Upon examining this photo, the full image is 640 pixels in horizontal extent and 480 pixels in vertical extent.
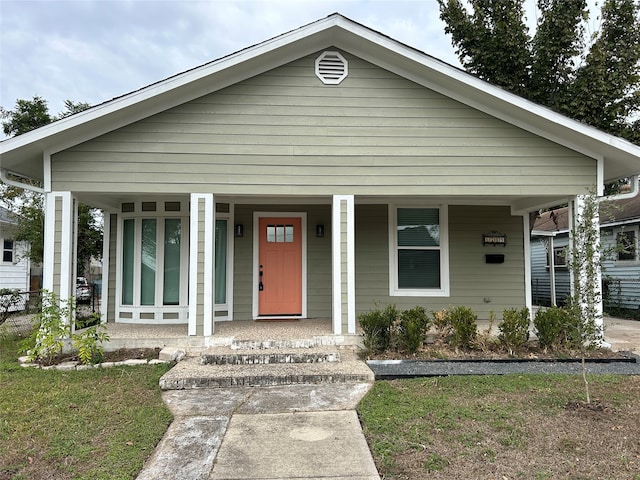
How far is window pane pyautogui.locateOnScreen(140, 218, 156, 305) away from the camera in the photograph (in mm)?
7586

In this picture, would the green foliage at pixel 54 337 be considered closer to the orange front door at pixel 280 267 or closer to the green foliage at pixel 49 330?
the green foliage at pixel 49 330

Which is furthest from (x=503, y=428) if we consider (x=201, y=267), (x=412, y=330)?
(x=201, y=267)

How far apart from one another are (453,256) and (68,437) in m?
6.92

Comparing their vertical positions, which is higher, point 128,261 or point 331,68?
point 331,68

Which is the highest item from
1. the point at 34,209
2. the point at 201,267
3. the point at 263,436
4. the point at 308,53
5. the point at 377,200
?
the point at 308,53

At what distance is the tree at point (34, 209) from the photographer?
12969 millimetres

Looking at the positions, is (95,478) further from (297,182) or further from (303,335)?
(297,182)

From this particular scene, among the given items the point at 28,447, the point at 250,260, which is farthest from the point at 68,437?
the point at 250,260

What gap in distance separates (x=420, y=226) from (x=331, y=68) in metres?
3.56

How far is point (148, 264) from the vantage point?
762 cm

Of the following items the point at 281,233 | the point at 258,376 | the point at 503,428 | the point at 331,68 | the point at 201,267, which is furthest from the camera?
the point at 281,233

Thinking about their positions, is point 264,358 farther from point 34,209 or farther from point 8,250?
point 8,250

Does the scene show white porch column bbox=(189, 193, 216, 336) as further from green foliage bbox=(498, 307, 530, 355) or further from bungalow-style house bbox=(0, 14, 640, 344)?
green foliage bbox=(498, 307, 530, 355)

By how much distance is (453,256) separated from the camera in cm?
820
